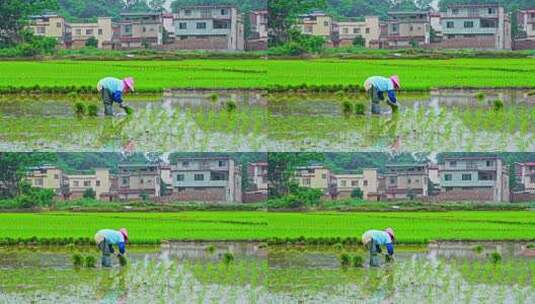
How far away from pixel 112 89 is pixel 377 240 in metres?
1.66

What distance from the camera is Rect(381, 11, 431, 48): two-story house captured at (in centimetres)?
848

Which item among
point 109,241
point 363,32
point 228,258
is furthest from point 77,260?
point 363,32

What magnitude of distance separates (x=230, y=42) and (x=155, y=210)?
1019 millimetres

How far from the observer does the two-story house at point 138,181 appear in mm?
8461

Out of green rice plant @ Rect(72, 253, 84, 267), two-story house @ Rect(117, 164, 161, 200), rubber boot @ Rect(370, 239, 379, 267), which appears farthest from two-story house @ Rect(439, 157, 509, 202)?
green rice plant @ Rect(72, 253, 84, 267)

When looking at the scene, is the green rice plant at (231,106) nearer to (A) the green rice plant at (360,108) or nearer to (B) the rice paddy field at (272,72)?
(B) the rice paddy field at (272,72)

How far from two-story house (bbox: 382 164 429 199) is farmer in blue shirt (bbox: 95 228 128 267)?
4.79 feet

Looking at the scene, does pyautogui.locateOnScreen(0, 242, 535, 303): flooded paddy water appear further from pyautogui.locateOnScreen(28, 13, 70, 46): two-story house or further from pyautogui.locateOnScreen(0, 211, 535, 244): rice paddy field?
pyautogui.locateOnScreen(28, 13, 70, 46): two-story house

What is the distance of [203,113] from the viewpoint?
844cm

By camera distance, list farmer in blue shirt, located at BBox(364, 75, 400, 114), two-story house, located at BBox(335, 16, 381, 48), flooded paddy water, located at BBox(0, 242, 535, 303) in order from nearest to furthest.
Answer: flooded paddy water, located at BBox(0, 242, 535, 303)
farmer in blue shirt, located at BBox(364, 75, 400, 114)
two-story house, located at BBox(335, 16, 381, 48)

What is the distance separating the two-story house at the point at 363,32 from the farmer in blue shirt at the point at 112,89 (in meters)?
1.19

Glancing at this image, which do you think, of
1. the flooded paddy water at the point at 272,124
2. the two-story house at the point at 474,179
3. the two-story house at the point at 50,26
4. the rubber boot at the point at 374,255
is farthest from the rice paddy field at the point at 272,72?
the rubber boot at the point at 374,255

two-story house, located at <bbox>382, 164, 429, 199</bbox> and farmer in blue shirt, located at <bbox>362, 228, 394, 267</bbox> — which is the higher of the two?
two-story house, located at <bbox>382, 164, 429, 199</bbox>

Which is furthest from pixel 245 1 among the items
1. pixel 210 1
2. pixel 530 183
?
pixel 530 183
